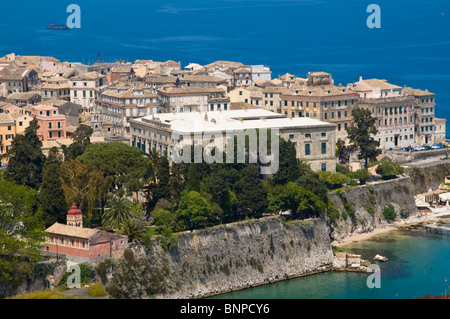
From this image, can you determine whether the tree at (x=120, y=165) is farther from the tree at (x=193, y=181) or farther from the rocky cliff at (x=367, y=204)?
the rocky cliff at (x=367, y=204)

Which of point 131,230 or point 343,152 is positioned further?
point 343,152

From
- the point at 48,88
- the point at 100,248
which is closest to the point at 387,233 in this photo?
the point at 100,248

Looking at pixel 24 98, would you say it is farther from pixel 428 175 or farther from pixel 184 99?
pixel 428 175

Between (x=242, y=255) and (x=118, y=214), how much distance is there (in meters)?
9.22

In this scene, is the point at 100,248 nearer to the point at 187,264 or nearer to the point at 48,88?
the point at 187,264

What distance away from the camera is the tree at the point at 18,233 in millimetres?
56156

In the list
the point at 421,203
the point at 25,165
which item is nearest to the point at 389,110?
the point at 421,203

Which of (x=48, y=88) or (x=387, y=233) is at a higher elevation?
(x=48, y=88)

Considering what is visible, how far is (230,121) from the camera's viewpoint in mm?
82688

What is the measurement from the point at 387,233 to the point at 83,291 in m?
30.9

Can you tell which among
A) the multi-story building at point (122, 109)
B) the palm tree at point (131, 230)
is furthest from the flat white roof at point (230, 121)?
the palm tree at point (131, 230)

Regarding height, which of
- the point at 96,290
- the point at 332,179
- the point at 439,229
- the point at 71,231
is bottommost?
the point at 96,290

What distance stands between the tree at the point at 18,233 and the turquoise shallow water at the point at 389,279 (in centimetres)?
1216

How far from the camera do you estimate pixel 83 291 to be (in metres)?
55.4
